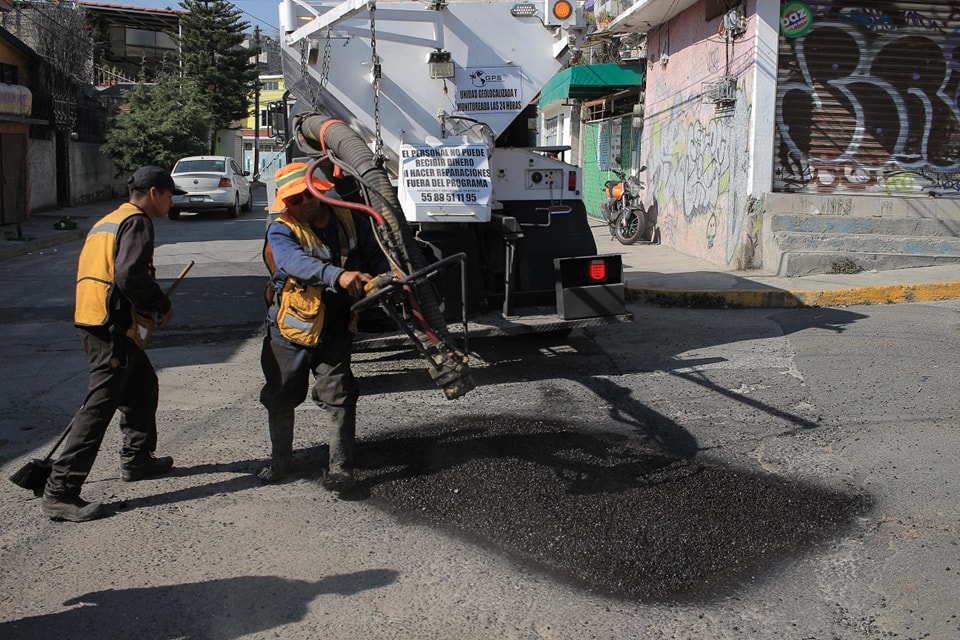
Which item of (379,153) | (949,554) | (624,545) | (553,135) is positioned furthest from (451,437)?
(553,135)

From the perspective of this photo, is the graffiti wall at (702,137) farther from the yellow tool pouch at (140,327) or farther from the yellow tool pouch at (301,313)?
the yellow tool pouch at (140,327)

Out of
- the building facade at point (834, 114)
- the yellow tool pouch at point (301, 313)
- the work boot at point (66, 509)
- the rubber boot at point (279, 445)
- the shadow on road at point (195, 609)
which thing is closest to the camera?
the shadow on road at point (195, 609)

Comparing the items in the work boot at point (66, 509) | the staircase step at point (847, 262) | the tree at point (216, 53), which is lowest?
the work boot at point (66, 509)

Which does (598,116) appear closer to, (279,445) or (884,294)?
(884,294)

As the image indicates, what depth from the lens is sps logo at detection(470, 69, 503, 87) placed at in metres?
6.90

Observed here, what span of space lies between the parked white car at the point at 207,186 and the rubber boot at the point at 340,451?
17905 millimetres

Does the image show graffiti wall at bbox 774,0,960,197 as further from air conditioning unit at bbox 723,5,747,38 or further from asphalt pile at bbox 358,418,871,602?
asphalt pile at bbox 358,418,871,602

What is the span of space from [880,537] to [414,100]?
14.9ft

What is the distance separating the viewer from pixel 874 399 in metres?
6.00

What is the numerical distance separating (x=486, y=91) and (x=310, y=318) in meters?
3.16

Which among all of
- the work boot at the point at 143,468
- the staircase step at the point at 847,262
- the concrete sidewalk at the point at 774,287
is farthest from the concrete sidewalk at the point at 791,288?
the work boot at the point at 143,468

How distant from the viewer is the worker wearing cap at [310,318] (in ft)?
14.6

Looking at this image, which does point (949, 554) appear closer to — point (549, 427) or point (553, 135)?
point (549, 427)

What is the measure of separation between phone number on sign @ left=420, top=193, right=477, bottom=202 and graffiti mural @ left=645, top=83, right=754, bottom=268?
636cm
